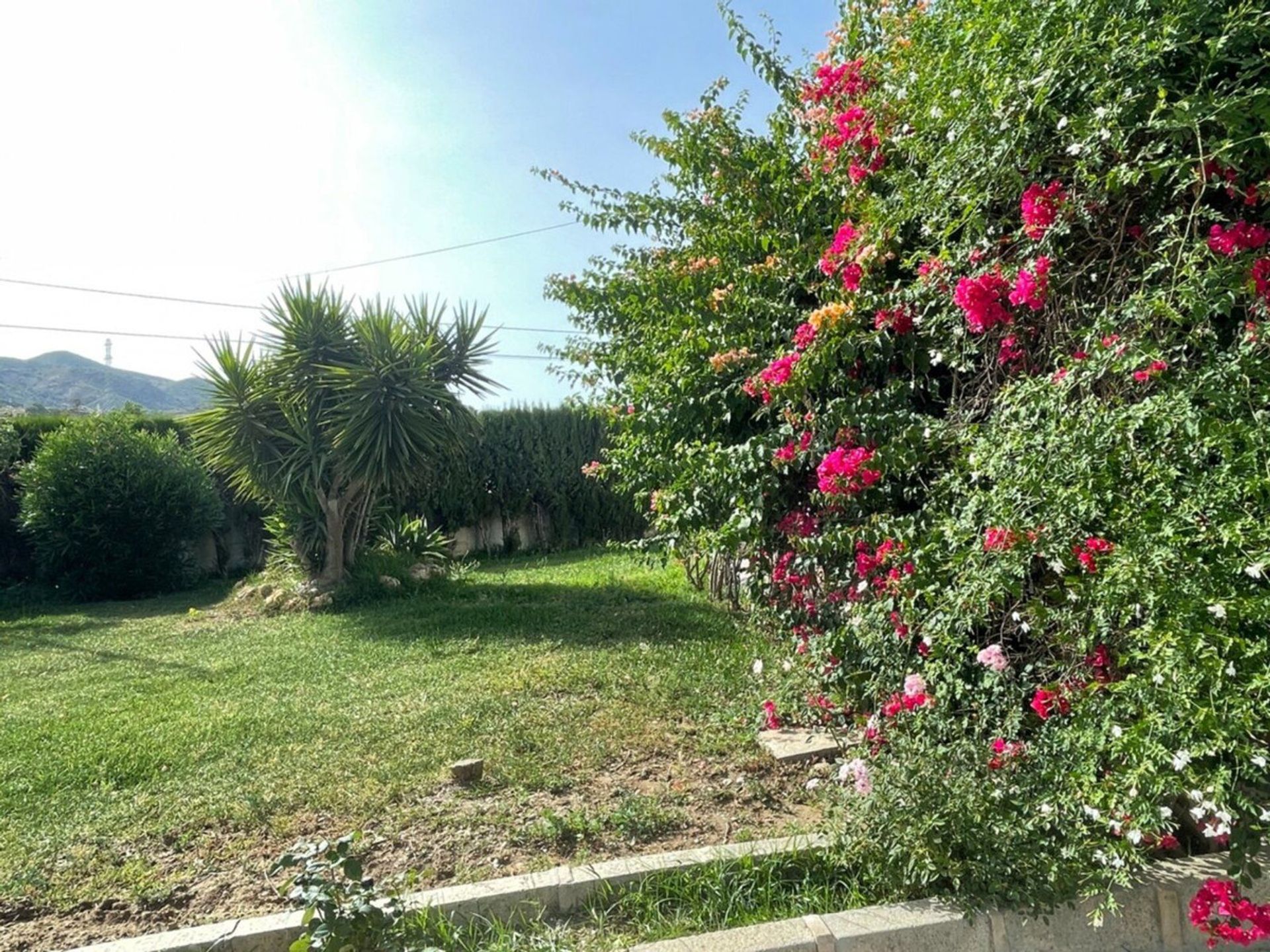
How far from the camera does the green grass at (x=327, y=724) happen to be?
2688 millimetres

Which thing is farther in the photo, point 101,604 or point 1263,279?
point 101,604

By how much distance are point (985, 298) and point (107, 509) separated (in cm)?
1039

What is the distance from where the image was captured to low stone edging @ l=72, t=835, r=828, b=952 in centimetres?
203

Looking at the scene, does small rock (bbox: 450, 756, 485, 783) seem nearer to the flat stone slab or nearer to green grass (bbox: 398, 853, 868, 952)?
green grass (bbox: 398, 853, 868, 952)

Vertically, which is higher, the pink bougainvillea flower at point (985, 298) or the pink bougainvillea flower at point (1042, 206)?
the pink bougainvillea flower at point (1042, 206)

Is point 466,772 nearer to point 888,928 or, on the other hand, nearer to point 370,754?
point 370,754

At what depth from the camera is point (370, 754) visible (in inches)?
132

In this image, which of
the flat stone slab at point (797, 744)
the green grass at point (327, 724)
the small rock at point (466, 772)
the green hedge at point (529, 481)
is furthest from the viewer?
the green hedge at point (529, 481)

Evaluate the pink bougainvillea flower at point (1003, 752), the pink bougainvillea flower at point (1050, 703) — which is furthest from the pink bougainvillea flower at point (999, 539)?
the pink bougainvillea flower at point (1003, 752)

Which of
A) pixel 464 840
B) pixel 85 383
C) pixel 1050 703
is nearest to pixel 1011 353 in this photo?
pixel 1050 703

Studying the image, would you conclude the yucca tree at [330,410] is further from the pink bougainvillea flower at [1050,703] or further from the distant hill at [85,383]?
the distant hill at [85,383]

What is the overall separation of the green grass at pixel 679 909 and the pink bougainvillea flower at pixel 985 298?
172 centimetres

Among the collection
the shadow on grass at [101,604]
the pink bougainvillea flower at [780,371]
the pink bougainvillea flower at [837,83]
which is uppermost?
the pink bougainvillea flower at [837,83]

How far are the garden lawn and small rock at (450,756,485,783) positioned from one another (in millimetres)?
66
